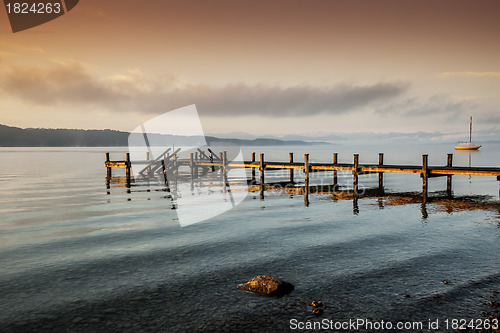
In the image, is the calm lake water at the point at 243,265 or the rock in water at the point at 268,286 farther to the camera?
the rock in water at the point at 268,286

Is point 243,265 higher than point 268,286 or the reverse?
the reverse

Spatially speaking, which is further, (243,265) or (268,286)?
(243,265)

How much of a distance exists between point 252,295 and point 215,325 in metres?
1.38

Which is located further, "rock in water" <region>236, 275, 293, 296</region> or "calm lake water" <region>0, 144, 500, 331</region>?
"rock in water" <region>236, 275, 293, 296</region>

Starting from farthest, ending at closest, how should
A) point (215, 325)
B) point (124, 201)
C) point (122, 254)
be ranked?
point (124, 201), point (122, 254), point (215, 325)

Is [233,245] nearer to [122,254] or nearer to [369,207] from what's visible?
[122,254]

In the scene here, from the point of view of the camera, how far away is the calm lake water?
6.90m

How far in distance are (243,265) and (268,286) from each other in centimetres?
200

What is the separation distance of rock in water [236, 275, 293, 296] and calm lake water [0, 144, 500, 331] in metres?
0.22

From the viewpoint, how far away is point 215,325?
6.38 metres

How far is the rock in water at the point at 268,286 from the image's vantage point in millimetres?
7590

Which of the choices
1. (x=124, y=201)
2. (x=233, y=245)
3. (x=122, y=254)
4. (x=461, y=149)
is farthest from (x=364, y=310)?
(x=461, y=149)

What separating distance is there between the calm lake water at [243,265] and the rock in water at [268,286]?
0.22m

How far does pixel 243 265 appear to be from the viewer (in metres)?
9.56
